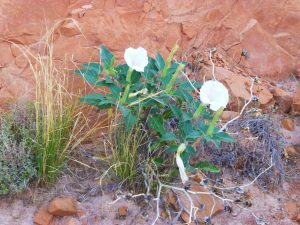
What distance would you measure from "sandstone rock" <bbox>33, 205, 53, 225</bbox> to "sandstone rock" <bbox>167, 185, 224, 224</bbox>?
657 mm

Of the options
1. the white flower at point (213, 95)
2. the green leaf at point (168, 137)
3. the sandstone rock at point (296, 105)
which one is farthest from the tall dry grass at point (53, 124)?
the sandstone rock at point (296, 105)

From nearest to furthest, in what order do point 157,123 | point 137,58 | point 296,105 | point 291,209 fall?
point 137,58, point 157,123, point 291,209, point 296,105

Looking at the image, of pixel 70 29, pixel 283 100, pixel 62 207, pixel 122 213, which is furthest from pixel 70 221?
pixel 283 100

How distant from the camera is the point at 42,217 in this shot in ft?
8.66

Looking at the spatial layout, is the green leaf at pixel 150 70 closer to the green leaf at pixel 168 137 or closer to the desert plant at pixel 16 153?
the green leaf at pixel 168 137

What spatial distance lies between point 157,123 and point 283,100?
1.49 meters

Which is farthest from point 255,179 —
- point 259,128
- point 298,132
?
point 298,132

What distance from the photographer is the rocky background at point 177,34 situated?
313 cm

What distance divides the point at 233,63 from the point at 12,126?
189cm

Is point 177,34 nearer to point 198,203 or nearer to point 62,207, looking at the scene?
point 198,203

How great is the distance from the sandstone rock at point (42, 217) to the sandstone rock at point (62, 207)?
0.02 m

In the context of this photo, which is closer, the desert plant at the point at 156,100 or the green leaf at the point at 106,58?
the desert plant at the point at 156,100

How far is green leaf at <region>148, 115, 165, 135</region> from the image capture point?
270 cm

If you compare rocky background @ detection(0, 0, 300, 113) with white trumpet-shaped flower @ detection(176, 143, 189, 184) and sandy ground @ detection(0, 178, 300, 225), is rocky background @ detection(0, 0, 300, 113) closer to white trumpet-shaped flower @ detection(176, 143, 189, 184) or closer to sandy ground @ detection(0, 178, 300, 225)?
sandy ground @ detection(0, 178, 300, 225)
